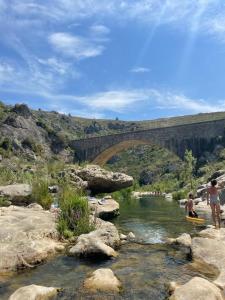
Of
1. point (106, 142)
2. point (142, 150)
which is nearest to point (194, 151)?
point (106, 142)

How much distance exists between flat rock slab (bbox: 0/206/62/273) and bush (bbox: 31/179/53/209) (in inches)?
217

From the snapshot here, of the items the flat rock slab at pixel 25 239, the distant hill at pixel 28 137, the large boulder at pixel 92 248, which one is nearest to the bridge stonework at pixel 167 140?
the distant hill at pixel 28 137

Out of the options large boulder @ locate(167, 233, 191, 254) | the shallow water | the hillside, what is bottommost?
the shallow water

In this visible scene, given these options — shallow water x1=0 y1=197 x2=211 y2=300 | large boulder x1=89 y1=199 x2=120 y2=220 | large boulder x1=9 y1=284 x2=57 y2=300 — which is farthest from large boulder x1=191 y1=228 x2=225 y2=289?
large boulder x1=89 y1=199 x2=120 y2=220

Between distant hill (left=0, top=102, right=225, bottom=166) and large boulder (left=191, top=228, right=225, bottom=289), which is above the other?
distant hill (left=0, top=102, right=225, bottom=166)

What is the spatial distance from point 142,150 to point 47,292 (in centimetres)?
12414

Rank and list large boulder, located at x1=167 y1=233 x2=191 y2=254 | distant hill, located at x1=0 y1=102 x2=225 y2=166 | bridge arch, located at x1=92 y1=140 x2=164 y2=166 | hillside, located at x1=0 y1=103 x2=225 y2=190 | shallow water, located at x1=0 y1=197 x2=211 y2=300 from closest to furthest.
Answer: shallow water, located at x1=0 y1=197 x2=211 y2=300, large boulder, located at x1=167 y1=233 x2=191 y2=254, hillside, located at x1=0 y1=103 x2=225 y2=190, distant hill, located at x1=0 y1=102 x2=225 y2=166, bridge arch, located at x1=92 y1=140 x2=164 y2=166

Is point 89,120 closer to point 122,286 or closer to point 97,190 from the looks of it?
point 97,190

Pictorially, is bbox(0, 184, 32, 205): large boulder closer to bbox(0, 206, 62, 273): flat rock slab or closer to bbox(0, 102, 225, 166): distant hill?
bbox(0, 206, 62, 273): flat rock slab

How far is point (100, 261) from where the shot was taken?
11211mm

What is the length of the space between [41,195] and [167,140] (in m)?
57.9

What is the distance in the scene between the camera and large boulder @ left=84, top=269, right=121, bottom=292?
866cm

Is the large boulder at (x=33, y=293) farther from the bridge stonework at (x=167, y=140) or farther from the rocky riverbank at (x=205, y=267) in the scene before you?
the bridge stonework at (x=167, y=140)

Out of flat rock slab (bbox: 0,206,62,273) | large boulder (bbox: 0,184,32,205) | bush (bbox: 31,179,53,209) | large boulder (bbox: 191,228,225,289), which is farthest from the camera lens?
large boulder (bbox: 0,184,32,205)
